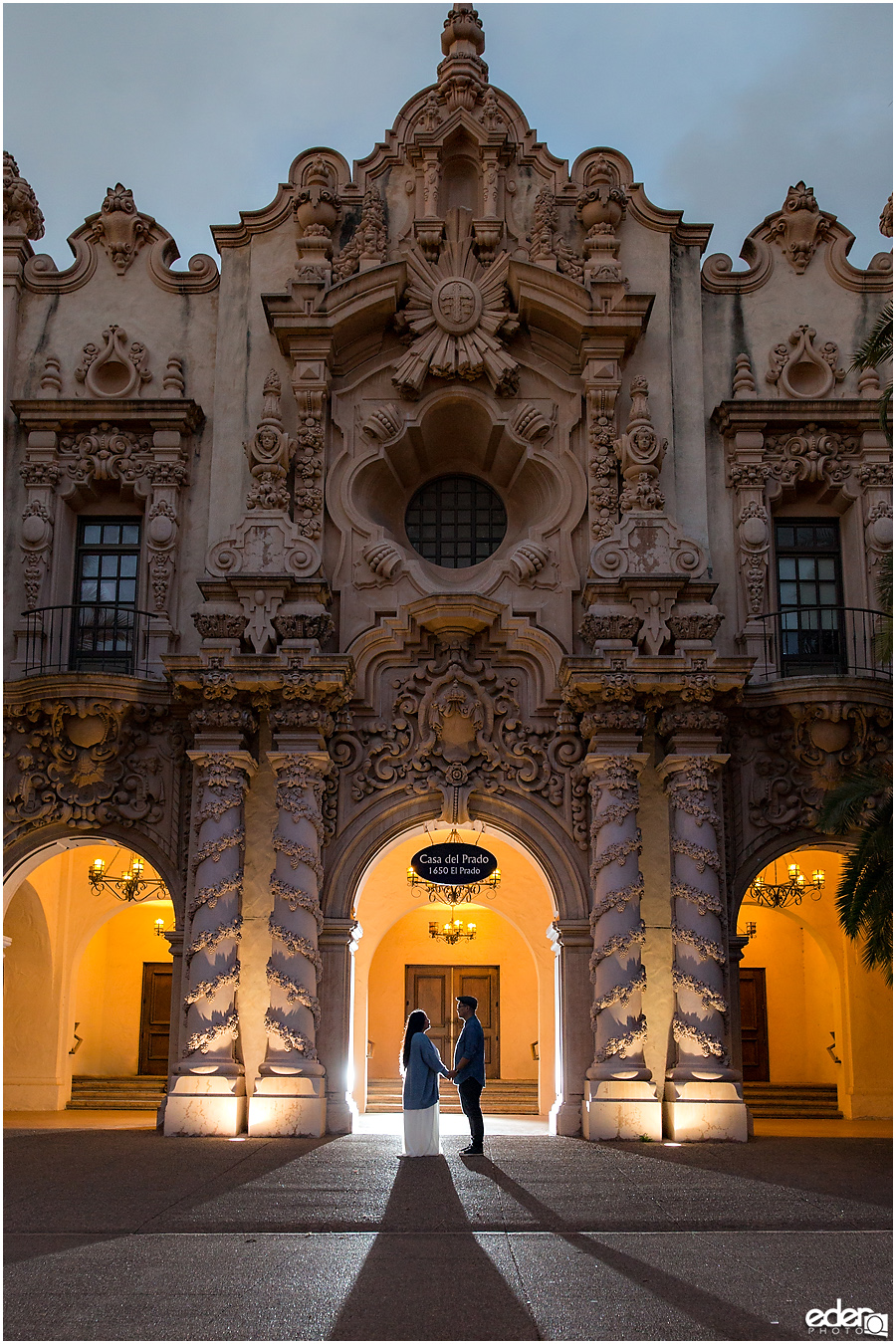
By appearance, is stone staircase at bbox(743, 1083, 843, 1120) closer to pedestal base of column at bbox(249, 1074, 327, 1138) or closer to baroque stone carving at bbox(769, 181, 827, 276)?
pedestal base of column at bbox(249, 1074, 327, 1138)

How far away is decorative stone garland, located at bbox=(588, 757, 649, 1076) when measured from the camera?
1656 centimetres

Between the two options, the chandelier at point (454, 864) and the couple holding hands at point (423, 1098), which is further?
the chandelier at point (454, 864)

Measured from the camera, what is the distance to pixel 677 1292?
7.57 metres

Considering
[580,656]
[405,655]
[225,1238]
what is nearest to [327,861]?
[405,655]

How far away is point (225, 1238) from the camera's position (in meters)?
9.13

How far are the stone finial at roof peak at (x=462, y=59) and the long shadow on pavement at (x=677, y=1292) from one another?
55.0 feet

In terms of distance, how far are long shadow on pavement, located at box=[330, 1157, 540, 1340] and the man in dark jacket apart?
172 inches

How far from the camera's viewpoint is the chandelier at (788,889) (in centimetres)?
2238

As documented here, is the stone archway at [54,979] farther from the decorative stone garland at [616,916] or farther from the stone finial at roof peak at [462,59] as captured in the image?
the stone finial at roof peak at [462,59]

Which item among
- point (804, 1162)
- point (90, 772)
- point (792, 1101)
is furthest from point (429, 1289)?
point (792, 1101)

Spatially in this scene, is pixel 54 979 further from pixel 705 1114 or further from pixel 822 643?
pixel 822 643

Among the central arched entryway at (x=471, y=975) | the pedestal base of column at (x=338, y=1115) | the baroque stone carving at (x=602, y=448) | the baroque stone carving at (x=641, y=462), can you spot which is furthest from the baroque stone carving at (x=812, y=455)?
the pedestal base of column at (x=338, y=1115)

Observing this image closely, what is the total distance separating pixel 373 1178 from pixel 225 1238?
3.27 metres

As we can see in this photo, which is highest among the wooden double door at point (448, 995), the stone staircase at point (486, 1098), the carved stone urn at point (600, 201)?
the carved stone urn at point (600, 201)
